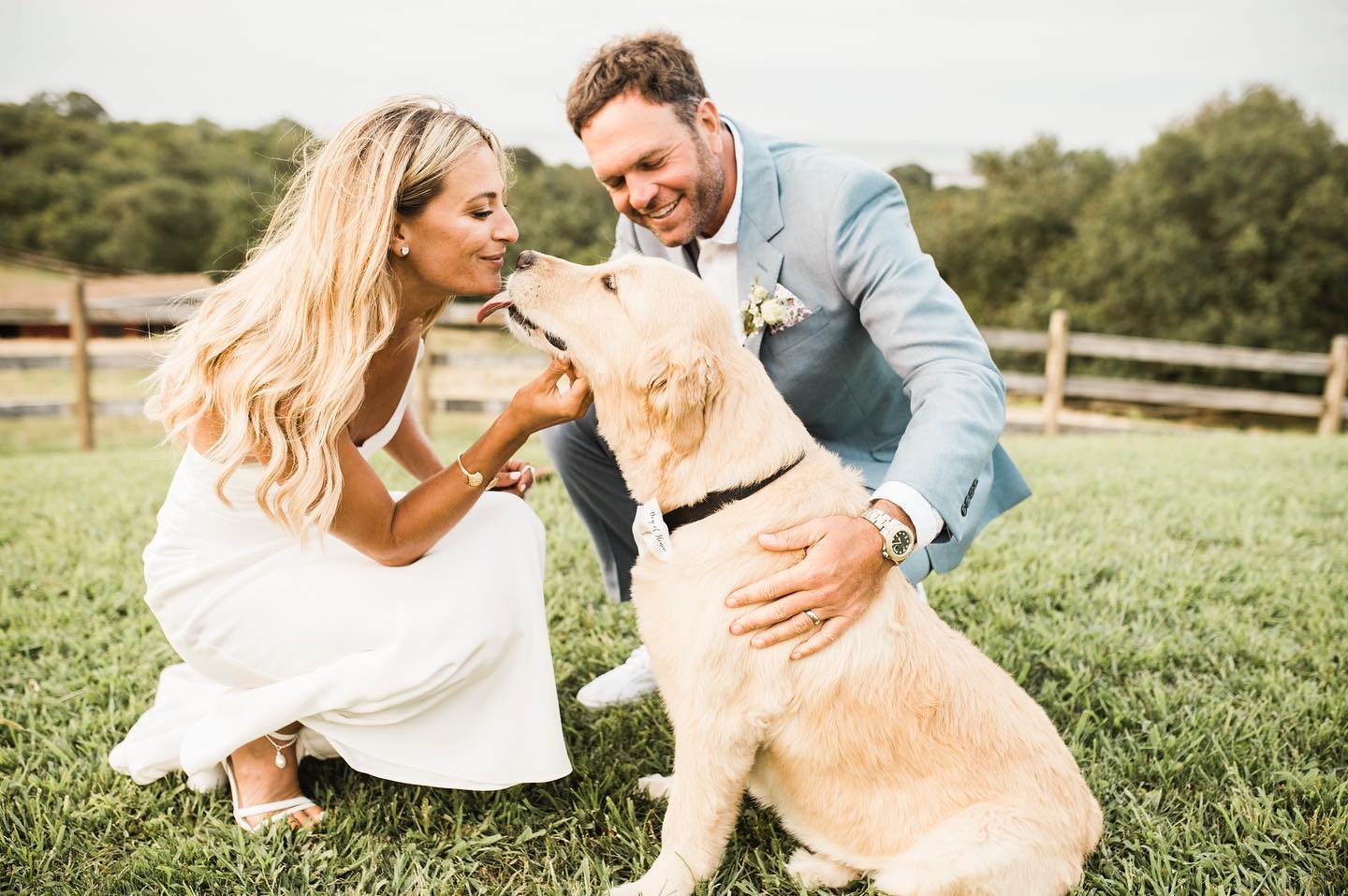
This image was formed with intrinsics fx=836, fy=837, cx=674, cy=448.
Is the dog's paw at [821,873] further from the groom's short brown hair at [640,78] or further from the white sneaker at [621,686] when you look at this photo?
the groom's short brown hair at [640,78]

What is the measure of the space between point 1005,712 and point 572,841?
49.1 inches

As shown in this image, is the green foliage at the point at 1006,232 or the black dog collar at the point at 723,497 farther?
the green foliage at the point at 1006,232

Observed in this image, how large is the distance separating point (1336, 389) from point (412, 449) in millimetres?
13541

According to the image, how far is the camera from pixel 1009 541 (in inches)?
182

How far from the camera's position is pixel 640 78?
2881 mm

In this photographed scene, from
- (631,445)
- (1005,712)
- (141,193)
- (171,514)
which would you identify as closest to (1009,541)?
(1005,712)

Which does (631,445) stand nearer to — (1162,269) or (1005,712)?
(1005,712)

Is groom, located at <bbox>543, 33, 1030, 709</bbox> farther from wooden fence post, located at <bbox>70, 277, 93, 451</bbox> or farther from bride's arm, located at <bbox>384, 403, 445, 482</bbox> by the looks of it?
wooden fence post, located at <bbox>70, 277, 93, 451</bbox>

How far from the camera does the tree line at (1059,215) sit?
23969mm

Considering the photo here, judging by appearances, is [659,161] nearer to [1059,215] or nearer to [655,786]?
[655,786]

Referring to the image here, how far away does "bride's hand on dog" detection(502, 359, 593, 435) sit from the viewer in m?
2.32

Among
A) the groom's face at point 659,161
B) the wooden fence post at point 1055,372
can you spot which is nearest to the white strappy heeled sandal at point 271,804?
the groom's face at point 659,161

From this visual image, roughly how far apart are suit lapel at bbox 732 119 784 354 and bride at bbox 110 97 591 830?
0.86 meters

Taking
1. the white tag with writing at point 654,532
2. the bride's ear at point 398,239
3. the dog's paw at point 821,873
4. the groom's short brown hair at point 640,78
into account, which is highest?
the groom's short brown hair at point 640,78
